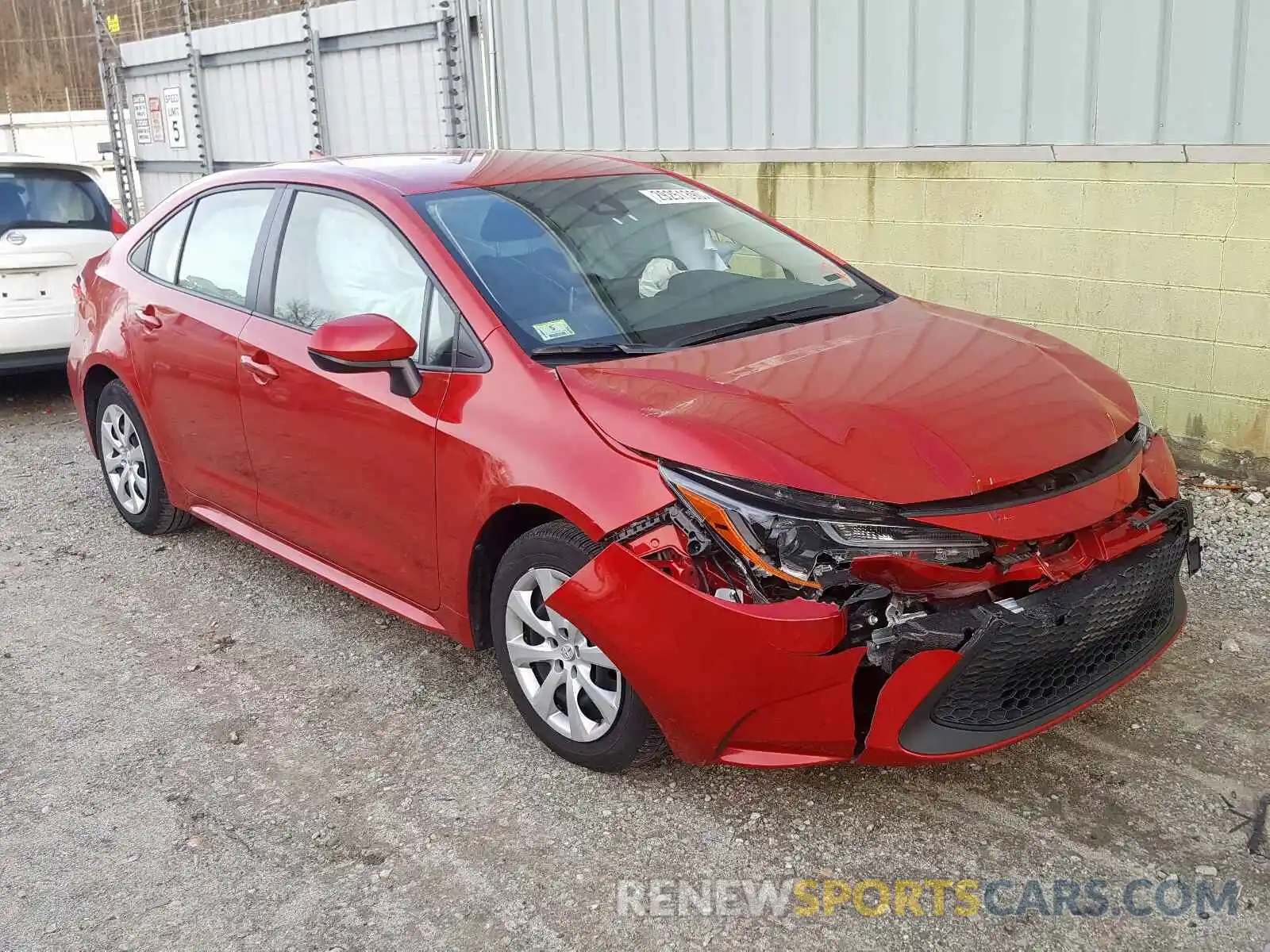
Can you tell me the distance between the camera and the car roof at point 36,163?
792 cm

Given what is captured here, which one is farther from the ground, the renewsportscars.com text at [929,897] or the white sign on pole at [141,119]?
the white sign on pole at [141,119]

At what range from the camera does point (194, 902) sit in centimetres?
294

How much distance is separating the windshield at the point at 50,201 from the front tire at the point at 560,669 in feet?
20.1

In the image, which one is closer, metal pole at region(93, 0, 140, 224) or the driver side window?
the driver side window

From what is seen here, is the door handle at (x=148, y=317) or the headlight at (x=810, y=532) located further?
the door handle at (x=148, y=317)

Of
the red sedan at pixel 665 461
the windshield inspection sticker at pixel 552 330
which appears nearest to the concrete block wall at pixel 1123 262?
the red sedan at pixel 665 461

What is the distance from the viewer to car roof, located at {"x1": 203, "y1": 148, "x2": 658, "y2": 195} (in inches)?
161

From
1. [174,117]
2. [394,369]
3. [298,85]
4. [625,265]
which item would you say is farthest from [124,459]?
[174,117]

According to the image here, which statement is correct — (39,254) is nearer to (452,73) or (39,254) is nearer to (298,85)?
(452,73)

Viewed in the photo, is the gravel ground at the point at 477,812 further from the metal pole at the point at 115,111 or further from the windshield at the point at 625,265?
the metal pole at the point at 115,111

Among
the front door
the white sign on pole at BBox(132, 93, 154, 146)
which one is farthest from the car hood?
the white sign on pole at BBox(132, 93, 154, 146)

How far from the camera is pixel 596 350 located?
11.3ft

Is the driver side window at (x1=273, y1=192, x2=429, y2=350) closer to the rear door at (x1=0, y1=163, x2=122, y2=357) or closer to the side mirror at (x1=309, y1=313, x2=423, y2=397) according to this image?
the side mirror at (x1=309, y1=313, x2=423, y2=397)

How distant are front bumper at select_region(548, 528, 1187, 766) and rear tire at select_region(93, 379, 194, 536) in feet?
9.89
